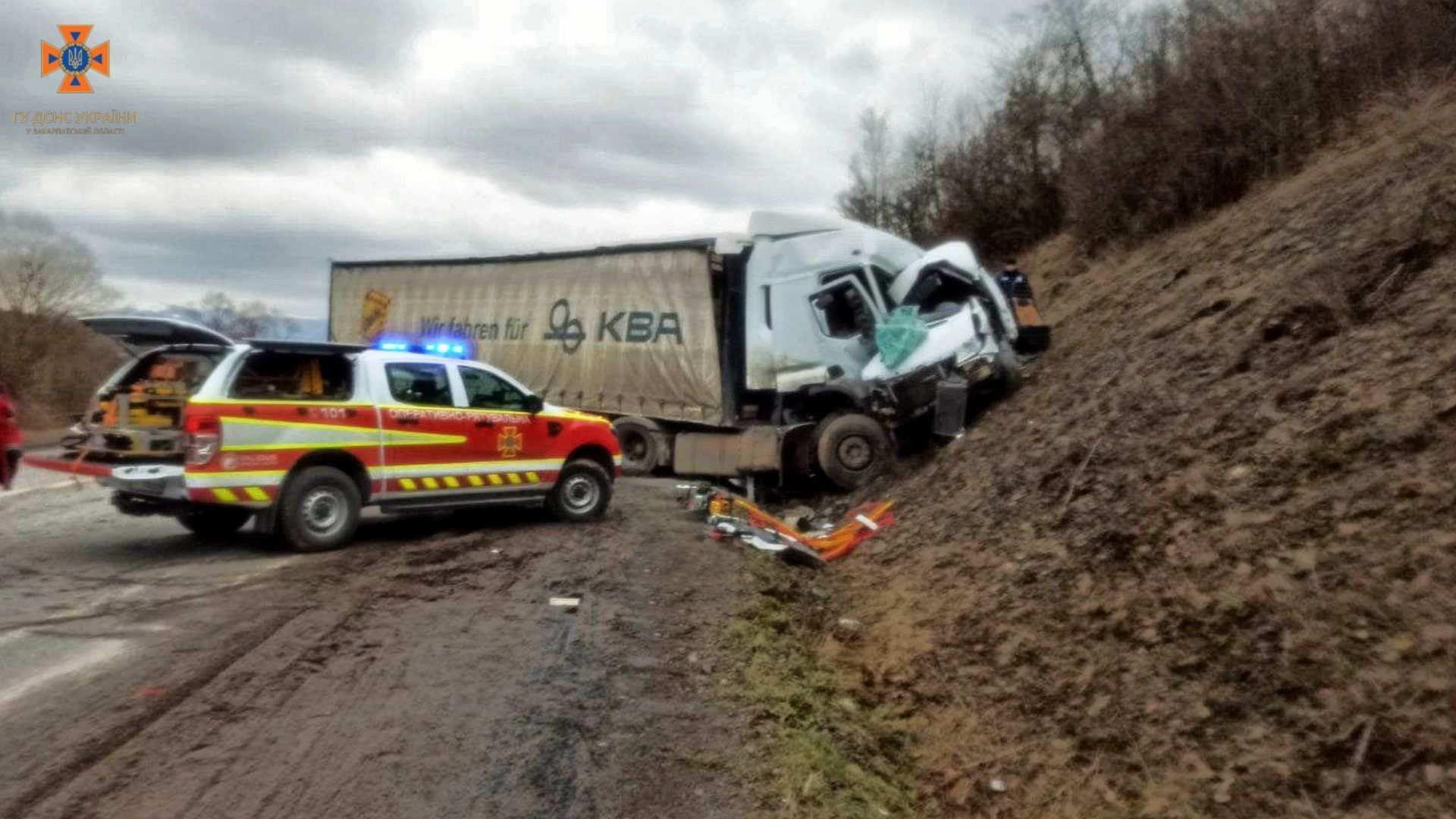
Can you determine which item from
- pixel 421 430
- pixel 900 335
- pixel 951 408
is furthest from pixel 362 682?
pixel 900 335

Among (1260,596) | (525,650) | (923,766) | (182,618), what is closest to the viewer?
(1260,596)

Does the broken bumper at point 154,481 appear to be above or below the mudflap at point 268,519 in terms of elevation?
above

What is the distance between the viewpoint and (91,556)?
8789 millimetres

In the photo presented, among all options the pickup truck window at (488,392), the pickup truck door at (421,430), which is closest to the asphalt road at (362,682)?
the pickup truck door at (421,430)

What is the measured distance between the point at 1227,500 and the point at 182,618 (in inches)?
240

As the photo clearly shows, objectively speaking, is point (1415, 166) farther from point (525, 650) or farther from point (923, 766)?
point (525, 650)

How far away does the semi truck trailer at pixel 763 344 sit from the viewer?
1267cm

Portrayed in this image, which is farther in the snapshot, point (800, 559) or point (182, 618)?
point (800, 559)

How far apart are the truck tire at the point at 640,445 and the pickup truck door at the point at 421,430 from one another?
528 cm

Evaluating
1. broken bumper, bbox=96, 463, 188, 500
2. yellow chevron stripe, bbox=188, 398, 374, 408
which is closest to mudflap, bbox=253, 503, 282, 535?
broken bumper, bbox=96, 463, 188, 500

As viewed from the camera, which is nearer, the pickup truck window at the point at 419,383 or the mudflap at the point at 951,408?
the pickup truck window at the point at 419,383

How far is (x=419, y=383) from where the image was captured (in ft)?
33.0

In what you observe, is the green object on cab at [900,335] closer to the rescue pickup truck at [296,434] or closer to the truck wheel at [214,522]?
the rescue pickup truck at [296,434]

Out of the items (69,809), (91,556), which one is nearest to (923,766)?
(69,809)
